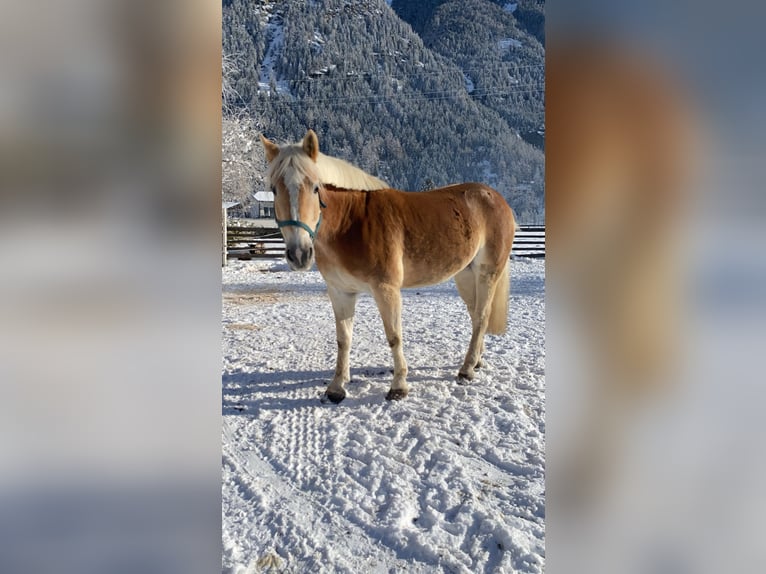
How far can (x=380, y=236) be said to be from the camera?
75.6 inches

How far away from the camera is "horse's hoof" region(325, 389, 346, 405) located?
76.5 inches

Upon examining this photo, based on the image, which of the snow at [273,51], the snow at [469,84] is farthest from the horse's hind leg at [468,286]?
the snow at [469,84]

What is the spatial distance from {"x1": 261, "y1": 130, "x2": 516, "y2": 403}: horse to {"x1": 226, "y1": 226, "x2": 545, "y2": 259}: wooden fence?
529cm

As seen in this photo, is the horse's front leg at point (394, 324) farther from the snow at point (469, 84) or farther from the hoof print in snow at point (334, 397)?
the snow at point (469, 84)

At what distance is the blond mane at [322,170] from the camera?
148cm

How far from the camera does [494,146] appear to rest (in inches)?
728

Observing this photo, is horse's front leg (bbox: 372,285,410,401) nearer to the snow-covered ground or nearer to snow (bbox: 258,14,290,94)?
the snow-covered ground

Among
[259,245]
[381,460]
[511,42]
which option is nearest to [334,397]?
[381,460]

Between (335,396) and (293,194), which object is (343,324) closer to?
(335,396)

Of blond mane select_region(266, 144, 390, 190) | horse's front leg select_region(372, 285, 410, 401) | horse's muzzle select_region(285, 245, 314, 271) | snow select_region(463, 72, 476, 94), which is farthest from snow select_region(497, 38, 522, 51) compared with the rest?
snow select_region(463, 72, 476, 94)
